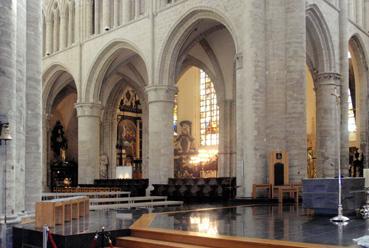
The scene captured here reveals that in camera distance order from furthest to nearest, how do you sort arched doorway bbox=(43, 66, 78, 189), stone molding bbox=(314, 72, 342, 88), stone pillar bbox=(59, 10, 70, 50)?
arched doorway bbox=(43, 66, 78, 189)
stone pillar bbox=(59, 10, 70, 50)
stone molding bbox=(314, 72, 342, 88)

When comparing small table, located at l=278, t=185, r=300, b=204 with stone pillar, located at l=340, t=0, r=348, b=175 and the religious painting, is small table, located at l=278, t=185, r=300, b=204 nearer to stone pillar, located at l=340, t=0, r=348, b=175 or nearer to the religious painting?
stone pillar, located at l=340, t=0, r=348, b=175

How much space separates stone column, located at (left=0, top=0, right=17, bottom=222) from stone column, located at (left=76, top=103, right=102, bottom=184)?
57.2 ft

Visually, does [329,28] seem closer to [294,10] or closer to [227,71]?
[294,10]

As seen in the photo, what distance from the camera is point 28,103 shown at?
11758 mm

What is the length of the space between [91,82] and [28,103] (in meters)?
16.2

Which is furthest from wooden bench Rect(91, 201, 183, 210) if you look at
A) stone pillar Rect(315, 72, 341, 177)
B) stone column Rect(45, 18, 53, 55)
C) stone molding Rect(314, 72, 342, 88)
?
stone column Rect(45, 18, 53, 55)

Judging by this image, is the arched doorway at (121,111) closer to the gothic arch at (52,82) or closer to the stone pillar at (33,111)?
the gothic arch at (52,82)

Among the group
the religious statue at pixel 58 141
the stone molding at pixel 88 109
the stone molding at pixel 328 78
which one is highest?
the stone molding at pixel 328 78

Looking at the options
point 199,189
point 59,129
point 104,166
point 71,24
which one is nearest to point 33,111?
point 199,189

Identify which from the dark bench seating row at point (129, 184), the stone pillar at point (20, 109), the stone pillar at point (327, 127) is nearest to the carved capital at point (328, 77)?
the stone pillar at point (327, 127)

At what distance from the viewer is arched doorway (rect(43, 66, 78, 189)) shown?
32562 mm

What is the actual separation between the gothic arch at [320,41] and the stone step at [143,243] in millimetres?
15236

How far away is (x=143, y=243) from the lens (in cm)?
885

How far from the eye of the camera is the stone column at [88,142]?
2747 cm
